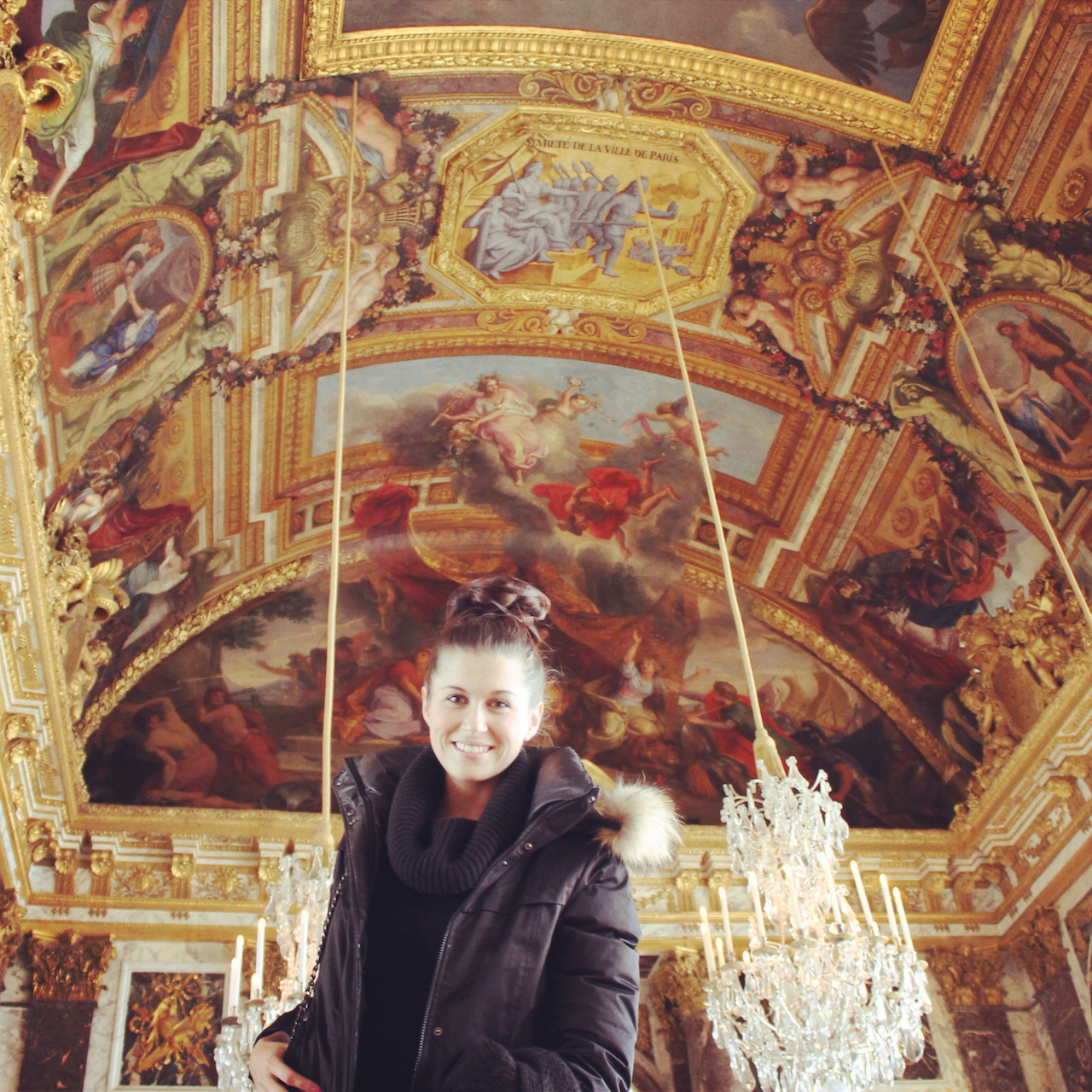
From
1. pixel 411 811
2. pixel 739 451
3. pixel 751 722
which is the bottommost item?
pixel 411 811

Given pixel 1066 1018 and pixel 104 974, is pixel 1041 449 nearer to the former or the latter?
pixel 1066 1018

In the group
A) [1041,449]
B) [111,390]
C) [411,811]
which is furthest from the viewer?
[1041,449]

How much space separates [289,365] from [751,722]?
256 inches

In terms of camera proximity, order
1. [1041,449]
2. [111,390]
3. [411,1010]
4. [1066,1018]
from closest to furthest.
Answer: [411,1010]
[111,390]
[1041,449]
[1066,1018]

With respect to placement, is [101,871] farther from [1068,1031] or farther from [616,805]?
[616,805]

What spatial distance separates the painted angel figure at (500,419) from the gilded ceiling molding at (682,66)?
331 centimetres

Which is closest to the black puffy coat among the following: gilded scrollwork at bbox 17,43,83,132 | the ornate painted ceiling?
gilded scrollwork at bbox 17,43,83,132

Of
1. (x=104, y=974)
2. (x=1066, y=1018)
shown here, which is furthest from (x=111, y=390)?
(x=1066, y=1018)

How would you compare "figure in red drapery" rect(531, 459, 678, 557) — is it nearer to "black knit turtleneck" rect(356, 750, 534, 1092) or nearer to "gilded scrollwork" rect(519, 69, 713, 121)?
"gilded scrollwork" rect(519, 69, 713, 121)

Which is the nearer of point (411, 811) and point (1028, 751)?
point (411, 811)

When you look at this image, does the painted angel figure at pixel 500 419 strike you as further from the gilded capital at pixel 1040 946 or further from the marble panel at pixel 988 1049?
A: the marble panel at pixel 988 1049

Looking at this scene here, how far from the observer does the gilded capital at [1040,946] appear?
1108cm

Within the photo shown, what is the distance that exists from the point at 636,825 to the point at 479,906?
368 millimetres

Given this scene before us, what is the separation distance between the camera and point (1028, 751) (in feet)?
36.5
